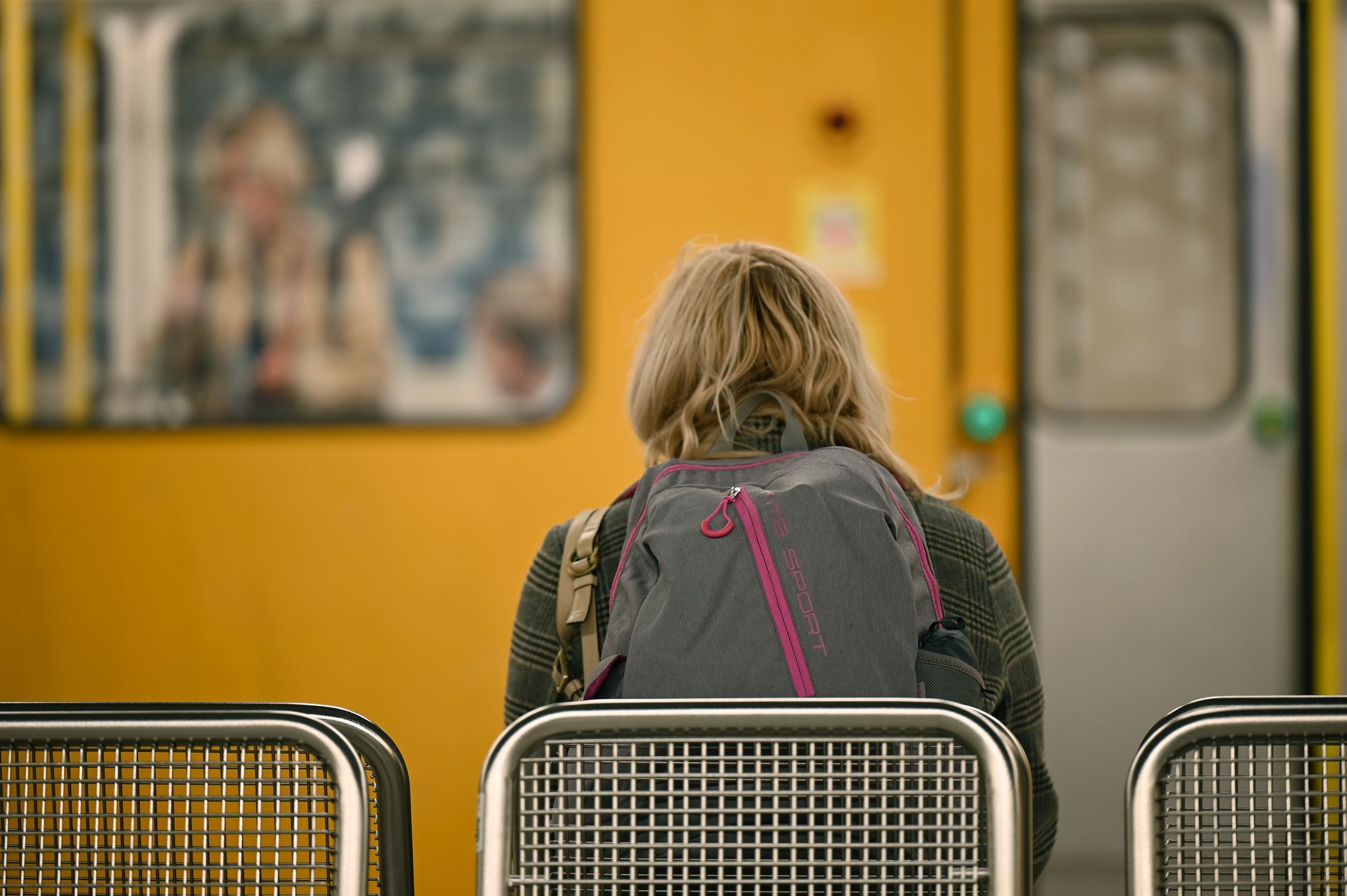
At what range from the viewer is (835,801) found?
1180 millimetres

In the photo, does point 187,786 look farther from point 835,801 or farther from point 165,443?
point 165,443

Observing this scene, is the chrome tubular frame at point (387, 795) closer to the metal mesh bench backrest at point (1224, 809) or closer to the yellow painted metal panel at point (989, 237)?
the metal mesh bench backrest at point (1224, 809)

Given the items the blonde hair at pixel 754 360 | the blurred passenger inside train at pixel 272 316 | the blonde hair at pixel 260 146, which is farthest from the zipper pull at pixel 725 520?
the blonde hair at pixel 260 146

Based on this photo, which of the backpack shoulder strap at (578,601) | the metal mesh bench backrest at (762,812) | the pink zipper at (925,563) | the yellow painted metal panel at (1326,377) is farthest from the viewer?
the yellow painted metal panel at (1326,377)

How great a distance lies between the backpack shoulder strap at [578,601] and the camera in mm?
1521

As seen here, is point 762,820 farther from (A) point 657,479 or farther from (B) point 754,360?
(B) point 754,360

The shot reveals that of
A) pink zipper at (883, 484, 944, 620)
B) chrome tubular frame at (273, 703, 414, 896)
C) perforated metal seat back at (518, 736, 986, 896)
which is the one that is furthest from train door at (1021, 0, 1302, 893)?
chrome tubular frame at (273, 703, 414, 896)

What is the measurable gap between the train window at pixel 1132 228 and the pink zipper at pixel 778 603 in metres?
1.51

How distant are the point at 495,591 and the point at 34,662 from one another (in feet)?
3.28

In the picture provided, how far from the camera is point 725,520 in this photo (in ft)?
4.35

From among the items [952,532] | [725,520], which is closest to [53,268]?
[725,520]

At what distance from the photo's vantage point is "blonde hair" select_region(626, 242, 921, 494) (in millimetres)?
1591

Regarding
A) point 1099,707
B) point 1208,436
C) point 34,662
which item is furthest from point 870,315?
point 34,662

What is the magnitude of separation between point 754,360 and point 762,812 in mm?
652
